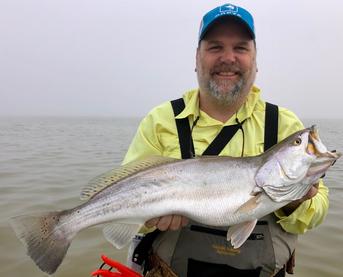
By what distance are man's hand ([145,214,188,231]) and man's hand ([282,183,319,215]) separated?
2.77 feet

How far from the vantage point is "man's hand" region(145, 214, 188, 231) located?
3.16 m

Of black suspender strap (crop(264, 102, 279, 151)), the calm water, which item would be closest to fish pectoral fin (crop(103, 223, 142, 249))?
black suspender strap (crop(264, 102, 279, 151))

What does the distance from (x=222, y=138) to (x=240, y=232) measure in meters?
0.92

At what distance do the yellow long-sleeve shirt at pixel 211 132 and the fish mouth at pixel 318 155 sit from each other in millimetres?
617

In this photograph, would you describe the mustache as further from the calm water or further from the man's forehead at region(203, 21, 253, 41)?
the calm water

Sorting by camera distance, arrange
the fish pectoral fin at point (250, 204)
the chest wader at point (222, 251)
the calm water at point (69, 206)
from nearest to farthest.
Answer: the fish pectoral fin at point (250, 204)
the chest wader at point (222, 251)
the calm water at point (69, 206)

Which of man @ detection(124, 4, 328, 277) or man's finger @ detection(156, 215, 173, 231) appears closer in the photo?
man's finger @ detection(156, 215, 173, 231)

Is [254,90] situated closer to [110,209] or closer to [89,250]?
[110,209]

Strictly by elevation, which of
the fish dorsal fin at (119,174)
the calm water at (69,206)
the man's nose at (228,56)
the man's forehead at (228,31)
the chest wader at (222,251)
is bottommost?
the calm water at (69,206)

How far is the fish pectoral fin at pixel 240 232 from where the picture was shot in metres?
3.00

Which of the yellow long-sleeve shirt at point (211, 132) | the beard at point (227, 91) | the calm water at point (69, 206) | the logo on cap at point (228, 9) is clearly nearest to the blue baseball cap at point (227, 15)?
the logo on cap at point (228, 9)

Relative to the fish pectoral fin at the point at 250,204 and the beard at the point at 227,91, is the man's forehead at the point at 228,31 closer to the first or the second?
the beard at the point at 227,91

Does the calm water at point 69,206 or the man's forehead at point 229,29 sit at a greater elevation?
the man's forehead at point 229,29

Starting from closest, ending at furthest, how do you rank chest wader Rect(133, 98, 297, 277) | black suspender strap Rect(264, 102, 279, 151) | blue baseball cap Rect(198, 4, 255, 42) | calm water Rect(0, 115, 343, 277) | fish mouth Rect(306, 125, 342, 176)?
1. fish mouth Rect(306, 125, 342, 176)
2. chest wader Rect(133, 98, 297, 277)
3. black suspender strap Rect(264, 102, 279, 151)
4. blue baseball cap Rect(198, 4, 255, 42)
5. calm water Rect(0, 115, 343, 277)
